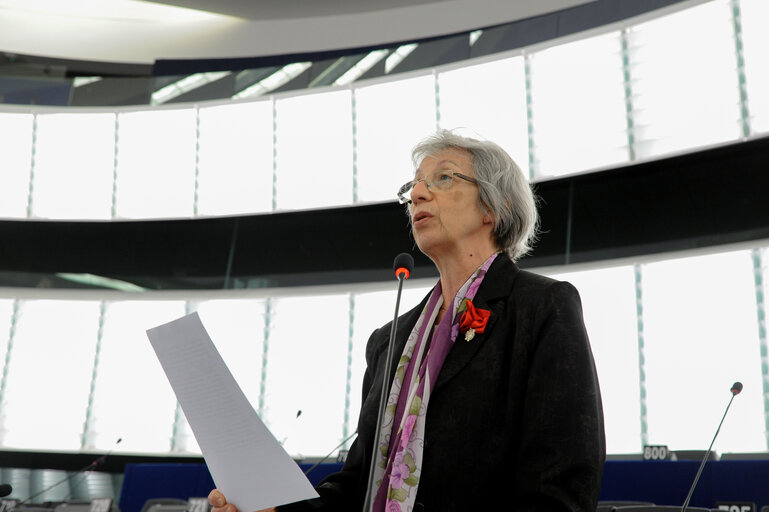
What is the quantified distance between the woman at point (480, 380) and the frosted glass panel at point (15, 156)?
11568 millimetres


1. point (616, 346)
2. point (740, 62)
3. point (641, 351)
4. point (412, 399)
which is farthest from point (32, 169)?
point (412, 399)

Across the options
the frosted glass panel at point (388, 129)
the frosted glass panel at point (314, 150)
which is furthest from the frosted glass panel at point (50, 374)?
the frosted glass panel at point (388, 129)

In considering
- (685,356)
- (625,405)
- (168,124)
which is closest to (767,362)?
(685,356)

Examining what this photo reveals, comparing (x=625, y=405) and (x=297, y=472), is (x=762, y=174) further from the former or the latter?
(x=297, y=472)

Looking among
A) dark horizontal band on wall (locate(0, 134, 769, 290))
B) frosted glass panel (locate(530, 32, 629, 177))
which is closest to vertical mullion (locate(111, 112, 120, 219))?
dark horizontal band on wall (locate(0, 134, 769, 290))

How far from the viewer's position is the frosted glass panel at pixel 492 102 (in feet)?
34.3

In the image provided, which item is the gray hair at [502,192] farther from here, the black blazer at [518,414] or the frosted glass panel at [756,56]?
the frosted glass panel at [756,56]

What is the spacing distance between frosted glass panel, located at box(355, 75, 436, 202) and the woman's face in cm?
899

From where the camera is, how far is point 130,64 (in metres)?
13.9

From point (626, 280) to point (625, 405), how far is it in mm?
1393

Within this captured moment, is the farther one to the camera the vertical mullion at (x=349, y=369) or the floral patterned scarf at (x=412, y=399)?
the vertical mullion at (x=349, y=369)

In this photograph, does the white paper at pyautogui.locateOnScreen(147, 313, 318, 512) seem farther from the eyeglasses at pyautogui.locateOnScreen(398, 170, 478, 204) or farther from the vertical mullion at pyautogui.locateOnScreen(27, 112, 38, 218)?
the vertical mullion at pyautogui.locateOnScreen(27, 112, 38, 218)

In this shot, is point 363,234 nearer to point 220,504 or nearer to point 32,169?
point 32,169

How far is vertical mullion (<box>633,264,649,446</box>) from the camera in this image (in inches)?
345
